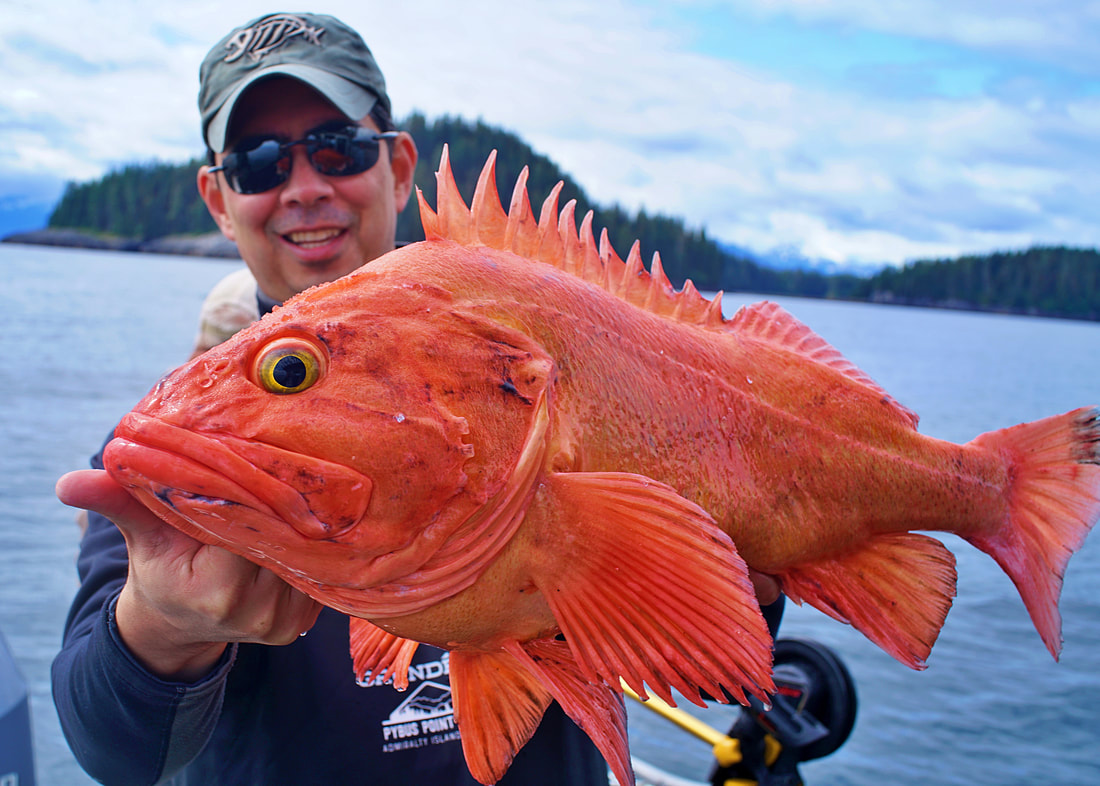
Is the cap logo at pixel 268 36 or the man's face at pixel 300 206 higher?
the cap logo at pixel 268 36

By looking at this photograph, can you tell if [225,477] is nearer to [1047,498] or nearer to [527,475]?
[527,475]

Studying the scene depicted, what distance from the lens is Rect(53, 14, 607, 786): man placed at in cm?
160

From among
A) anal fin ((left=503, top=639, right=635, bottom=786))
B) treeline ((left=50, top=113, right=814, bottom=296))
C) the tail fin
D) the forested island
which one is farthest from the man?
the forested island

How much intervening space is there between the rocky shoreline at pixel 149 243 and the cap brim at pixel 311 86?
87788 mm

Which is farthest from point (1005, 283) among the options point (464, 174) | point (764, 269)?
point (464, 174)

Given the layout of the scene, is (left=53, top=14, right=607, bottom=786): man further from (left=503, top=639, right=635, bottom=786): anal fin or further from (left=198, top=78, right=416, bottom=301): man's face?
(left=503, top=639, right=635, bottom=786): anal fin

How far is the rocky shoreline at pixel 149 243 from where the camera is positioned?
92.4 metres

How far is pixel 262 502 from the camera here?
1.30m

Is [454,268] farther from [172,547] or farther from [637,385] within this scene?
[172,547]

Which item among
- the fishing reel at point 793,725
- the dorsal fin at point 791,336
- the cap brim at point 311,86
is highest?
the cap brim at point 311,86

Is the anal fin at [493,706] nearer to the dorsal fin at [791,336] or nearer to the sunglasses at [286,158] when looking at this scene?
the dorsal fin at [791,336]

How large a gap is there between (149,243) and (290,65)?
110 metres

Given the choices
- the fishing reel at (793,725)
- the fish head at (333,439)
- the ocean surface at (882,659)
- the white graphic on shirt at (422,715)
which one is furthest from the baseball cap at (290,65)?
the ocean surface at (882,659)

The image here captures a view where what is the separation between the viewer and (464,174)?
142 ft
